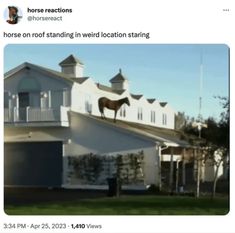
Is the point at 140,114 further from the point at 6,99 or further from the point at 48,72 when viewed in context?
the point at 6,99

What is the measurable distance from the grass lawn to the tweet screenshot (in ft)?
0.04

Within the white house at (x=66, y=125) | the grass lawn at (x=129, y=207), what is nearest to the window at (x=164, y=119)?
the white house at (x=66, y=125)

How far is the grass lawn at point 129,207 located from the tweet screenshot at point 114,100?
0.04 feet

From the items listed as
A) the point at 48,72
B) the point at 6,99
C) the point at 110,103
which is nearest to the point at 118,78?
the point at 110,103

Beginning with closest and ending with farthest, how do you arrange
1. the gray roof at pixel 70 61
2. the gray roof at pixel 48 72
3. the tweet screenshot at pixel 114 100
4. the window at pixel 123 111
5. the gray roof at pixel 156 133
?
the tweet screenshot at pixel 114 100 < the gray roof at pixel 70 61 < the gray roof at pixel 48 72 < the window at pixel 123 111 < the gray roof at pixel 156 133

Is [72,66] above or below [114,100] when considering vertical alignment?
above

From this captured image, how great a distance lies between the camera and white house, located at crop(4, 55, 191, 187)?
5277 mm

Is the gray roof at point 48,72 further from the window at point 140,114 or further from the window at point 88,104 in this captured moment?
the window at point 140,114

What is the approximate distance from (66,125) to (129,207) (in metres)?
1.43
